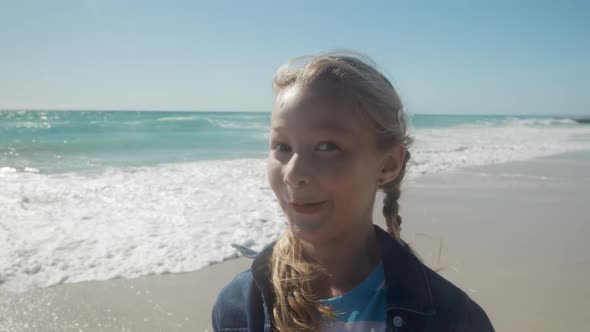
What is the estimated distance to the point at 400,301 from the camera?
4.61 feet

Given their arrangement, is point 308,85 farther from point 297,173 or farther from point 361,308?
point 361,308

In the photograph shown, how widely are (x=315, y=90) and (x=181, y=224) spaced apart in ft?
14.5

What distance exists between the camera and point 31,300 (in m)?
3.43

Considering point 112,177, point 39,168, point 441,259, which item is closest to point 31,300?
point 441,259

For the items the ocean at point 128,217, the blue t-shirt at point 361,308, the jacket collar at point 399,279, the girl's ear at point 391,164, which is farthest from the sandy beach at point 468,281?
the blue t-shirt at point 361,308

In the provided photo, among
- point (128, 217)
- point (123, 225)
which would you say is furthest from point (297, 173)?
point (128, 217)

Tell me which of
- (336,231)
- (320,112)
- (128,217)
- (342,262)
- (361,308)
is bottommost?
(128,217)

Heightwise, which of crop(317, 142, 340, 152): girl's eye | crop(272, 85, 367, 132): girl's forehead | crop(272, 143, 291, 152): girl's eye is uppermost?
crop(272, 85, 367, 132): girl's forehead

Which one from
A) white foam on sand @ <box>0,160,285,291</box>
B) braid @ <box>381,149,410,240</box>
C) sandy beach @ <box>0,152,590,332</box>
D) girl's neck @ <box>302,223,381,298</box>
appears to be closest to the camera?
girl's neck @ <box>302,223,381,298</box>

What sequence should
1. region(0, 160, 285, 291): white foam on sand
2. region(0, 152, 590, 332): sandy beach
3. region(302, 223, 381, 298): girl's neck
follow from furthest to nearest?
region(0, 160, 285, 291): white foam on sand
region(0, 152, 590, 332): sandy beach
region(302, 223, 381, 298): girl's neck

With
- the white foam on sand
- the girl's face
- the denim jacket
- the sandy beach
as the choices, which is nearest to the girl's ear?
the girl's face

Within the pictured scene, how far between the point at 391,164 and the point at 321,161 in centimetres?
36

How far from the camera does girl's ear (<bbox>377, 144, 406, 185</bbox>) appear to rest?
155 centimetres

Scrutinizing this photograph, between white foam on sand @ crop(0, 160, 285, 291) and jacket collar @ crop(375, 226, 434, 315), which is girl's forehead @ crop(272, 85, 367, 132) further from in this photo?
white foam on sand @ crop(0, 160, 285, 291)
